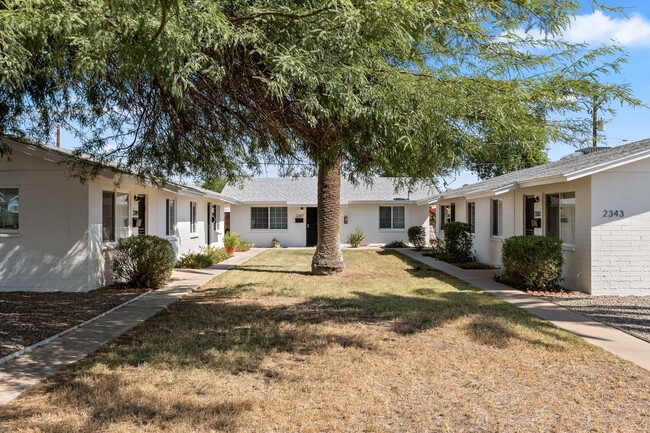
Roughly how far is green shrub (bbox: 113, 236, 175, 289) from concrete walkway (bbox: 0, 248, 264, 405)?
1.85 feet

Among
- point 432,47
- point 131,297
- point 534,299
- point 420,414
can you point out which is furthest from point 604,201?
point 131,297

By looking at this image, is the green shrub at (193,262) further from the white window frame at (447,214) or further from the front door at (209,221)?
the white window frame at (447,214)

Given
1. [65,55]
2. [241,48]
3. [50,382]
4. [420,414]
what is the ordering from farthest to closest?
[241,48], [65,55], [50,382], [420,414]

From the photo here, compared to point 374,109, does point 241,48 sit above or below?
above

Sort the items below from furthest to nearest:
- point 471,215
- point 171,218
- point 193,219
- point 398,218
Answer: point 398,218 < point 193,219 < point 471,215 < point 171,218

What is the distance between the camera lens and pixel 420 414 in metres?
4.80

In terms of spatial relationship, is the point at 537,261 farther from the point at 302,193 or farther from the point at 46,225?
the point at 302,193

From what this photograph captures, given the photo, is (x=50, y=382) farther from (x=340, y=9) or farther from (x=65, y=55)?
(x=340, y=9)

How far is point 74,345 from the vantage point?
7285 mm

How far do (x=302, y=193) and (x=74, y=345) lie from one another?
83.0 feet

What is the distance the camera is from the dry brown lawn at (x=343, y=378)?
461 cm

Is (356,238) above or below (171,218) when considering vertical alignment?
below

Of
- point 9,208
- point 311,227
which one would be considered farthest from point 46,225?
point 311,227

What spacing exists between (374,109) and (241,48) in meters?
2.03
